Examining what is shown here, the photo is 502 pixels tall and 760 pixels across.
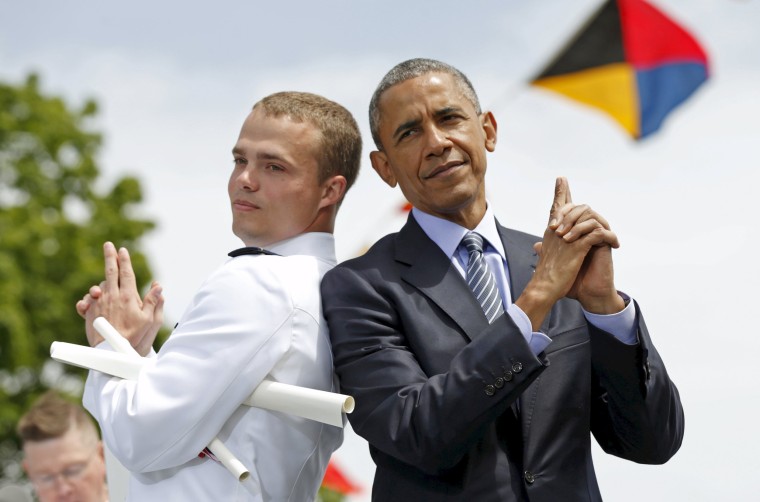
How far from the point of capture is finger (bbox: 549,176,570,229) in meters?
3.64

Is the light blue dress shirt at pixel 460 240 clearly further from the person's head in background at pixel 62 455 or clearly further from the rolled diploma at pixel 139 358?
the person's head in background at pixel 62 455

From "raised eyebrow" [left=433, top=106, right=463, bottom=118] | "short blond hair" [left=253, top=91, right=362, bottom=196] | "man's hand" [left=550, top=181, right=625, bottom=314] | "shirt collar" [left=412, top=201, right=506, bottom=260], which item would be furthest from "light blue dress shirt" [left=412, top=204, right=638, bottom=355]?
"short blond hair" [left=253, top=91, right=362, bottom=196]

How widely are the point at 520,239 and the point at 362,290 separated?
0.66 meters

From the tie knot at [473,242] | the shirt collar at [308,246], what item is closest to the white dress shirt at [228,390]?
the shirt collar at [308,246]

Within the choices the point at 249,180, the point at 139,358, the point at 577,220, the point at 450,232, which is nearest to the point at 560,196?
the point at 577,220

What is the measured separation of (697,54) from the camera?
12680mm

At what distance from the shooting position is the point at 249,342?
154 inches

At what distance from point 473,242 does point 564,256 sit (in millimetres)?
555

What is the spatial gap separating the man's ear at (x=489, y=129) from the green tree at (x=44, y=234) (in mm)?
19117

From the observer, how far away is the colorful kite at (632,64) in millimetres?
11453

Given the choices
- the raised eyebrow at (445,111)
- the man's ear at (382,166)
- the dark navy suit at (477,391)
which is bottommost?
the dark navy suit at (477,391)

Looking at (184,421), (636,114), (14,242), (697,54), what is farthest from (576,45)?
(14,242)

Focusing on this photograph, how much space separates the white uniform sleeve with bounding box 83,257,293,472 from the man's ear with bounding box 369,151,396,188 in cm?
59

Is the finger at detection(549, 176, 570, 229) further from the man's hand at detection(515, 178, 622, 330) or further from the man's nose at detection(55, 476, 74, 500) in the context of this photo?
the man's nose at detection(55, 476, 74, 500)
